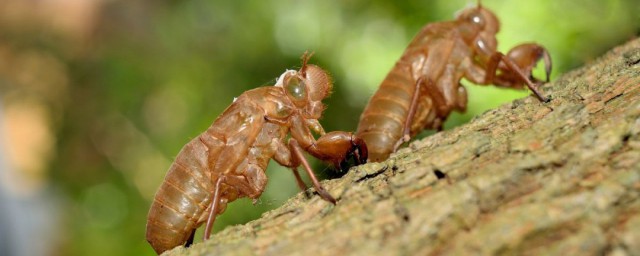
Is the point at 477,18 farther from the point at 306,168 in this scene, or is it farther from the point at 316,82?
the point at 306,168

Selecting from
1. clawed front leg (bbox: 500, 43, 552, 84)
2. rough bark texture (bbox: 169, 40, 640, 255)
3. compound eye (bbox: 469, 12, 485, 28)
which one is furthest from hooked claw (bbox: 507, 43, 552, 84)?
rough bark texture (bbox: 169, 40, 640, 255)

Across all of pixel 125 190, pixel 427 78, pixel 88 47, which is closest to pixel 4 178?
pixel 88 47

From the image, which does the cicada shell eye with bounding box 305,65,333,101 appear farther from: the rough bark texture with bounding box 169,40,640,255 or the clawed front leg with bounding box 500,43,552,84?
the clawed front leg with bounding box 500,43,552,84

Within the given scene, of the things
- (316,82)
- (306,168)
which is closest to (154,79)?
(316,82)

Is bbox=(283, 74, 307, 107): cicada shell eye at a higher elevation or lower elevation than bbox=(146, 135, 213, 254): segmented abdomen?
higher

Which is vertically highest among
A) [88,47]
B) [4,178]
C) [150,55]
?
[88,47]

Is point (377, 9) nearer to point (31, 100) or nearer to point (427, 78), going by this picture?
→ point (427, 78)
